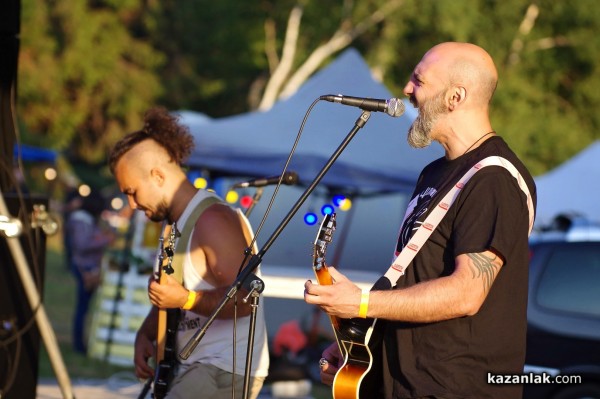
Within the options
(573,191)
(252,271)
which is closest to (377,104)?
(252,271)

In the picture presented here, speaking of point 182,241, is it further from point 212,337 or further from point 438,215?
point 438,215

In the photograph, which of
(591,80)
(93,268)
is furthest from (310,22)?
(93,268)

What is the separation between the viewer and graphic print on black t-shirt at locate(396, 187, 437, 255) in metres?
3.59

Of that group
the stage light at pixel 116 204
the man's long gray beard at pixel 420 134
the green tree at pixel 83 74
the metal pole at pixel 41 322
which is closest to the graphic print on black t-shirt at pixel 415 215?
the man's long gray beard at pixel 420 134

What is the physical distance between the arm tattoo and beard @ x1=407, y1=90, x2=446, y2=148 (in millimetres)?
499

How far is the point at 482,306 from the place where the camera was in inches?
135

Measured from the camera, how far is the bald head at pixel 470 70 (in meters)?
3.58

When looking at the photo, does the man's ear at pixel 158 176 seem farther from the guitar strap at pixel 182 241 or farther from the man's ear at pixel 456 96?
the man's ear at pixel 456 96

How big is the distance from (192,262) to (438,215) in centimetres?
138

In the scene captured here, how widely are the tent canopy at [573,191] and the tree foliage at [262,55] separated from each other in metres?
12.9

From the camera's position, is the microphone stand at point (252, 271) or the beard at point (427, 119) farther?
the microphone stand at point (252, 271)

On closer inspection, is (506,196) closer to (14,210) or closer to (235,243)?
(235,243)

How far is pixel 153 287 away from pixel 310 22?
86.1 feet

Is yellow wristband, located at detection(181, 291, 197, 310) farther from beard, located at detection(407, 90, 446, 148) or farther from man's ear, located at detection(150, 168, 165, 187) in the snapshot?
beard, located at detection(407, 90, 446, 148)
